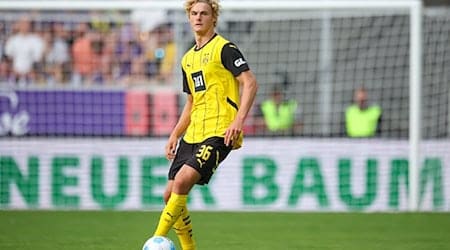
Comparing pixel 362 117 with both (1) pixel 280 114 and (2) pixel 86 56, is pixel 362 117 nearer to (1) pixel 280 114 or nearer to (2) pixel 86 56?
(1) pixel 280 114

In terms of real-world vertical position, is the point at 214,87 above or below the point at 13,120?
above

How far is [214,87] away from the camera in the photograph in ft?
30.4

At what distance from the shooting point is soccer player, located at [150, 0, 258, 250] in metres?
9.02

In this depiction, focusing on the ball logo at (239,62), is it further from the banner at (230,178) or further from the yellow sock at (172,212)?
the banner at (230,178)

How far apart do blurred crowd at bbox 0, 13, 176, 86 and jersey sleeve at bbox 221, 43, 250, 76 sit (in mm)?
8316

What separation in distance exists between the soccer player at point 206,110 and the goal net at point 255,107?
705 centimetres

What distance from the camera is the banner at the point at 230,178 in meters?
16.4

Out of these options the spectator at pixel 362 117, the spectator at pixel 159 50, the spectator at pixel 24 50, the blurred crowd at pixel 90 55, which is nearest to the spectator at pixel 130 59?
the blurred crowd at pixel 90 55

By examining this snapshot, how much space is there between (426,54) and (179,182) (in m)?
9.64

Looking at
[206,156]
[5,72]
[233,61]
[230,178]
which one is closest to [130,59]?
[5,72]

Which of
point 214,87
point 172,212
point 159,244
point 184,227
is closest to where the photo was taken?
point 159,244

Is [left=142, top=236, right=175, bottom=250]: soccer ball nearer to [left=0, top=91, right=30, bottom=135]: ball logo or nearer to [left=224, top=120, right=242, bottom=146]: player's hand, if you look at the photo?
[left=224, top=120, right=242, bottom=146]: player's hand

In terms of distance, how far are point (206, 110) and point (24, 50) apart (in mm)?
8869

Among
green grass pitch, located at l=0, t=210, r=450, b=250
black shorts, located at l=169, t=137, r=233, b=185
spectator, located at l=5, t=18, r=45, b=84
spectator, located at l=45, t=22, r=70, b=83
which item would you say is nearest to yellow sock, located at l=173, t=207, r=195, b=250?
black shorts, located at l=169, t=137, r=233, b=185
